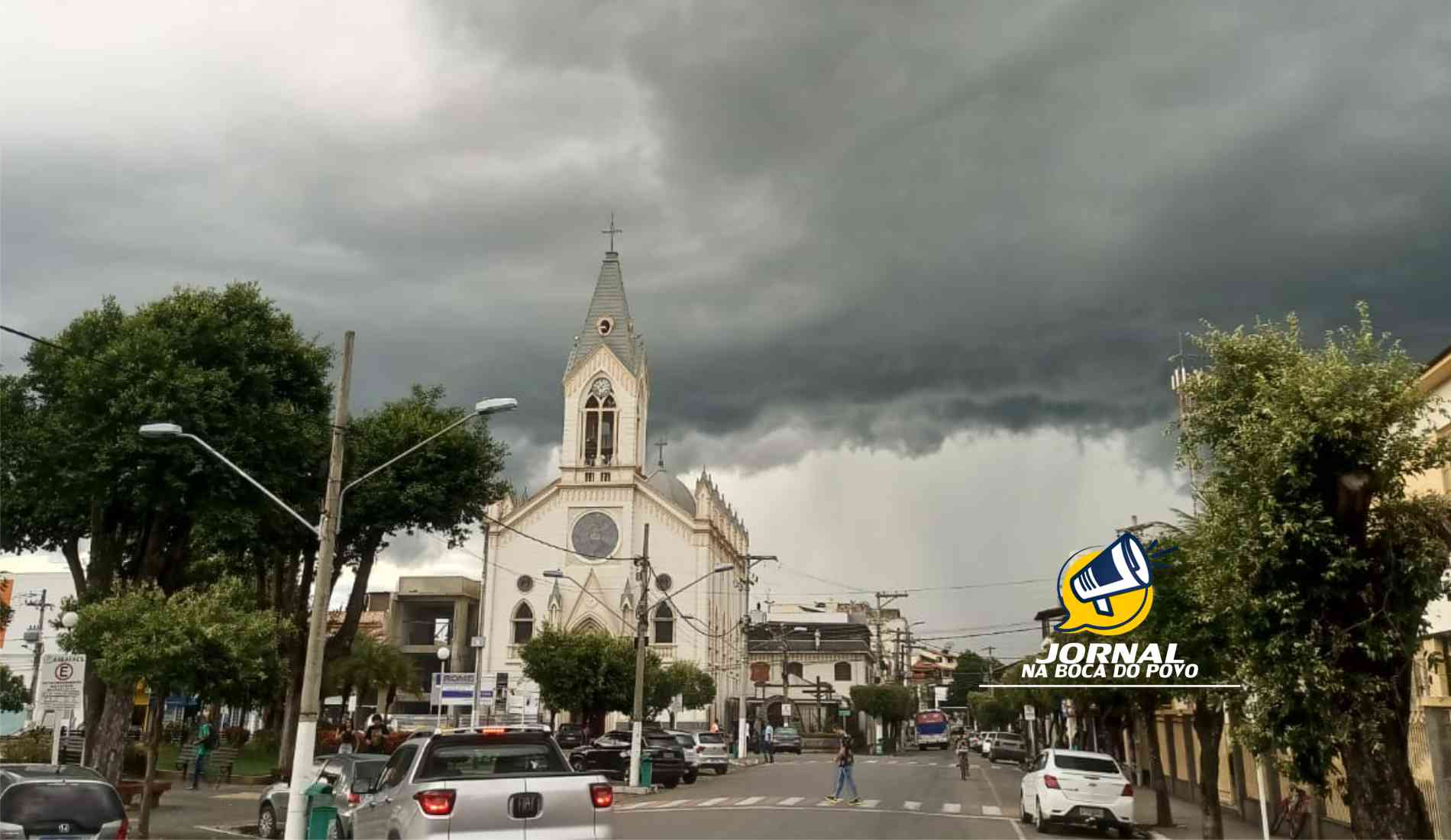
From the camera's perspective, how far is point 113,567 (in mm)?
27688

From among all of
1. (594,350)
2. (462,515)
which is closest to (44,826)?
(462,515)

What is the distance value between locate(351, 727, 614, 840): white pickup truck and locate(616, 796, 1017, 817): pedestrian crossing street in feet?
46.7

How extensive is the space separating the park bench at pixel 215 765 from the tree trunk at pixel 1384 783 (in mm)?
31010

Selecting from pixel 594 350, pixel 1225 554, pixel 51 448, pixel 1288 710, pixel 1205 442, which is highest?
pixel 594 350

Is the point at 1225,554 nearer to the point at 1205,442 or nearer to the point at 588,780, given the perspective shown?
the point at 1205,442

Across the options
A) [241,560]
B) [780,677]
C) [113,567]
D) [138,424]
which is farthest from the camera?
[780,677]

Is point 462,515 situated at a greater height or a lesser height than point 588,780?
greater

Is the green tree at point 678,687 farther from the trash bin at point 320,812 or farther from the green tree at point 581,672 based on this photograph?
the trash bin at point 320,812

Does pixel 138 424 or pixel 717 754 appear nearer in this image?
pixel 138 424

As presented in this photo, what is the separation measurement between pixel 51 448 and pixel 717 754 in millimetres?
26582

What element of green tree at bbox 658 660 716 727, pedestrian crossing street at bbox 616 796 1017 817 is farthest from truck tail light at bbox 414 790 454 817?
green tree at bbox 658 660 716 727

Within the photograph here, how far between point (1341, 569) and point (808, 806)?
57.6 ft

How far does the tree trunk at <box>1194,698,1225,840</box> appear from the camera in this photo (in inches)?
712

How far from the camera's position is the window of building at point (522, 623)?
75562mm
